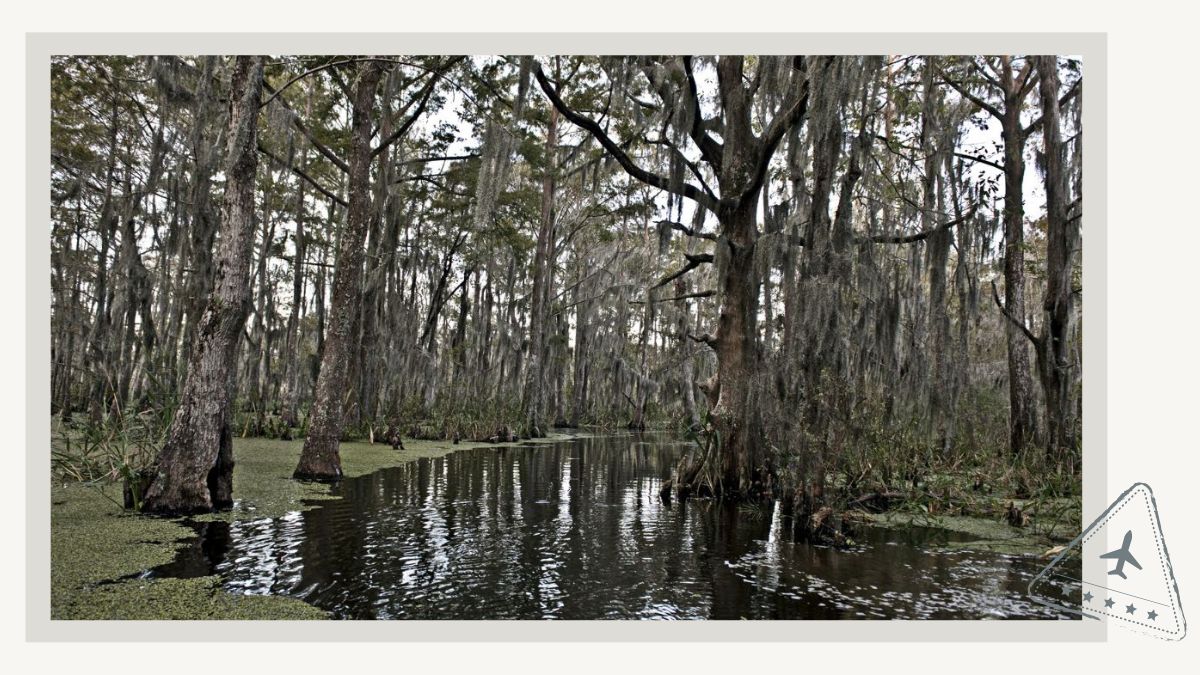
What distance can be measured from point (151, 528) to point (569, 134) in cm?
1597

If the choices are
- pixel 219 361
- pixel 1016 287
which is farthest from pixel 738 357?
pixel 219 361

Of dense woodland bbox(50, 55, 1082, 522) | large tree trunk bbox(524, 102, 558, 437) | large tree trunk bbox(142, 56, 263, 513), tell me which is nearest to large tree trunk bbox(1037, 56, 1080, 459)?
dense woodland bbox(50, 55, 1082, 522)

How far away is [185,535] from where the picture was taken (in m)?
4.17

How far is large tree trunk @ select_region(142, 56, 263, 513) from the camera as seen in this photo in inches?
188

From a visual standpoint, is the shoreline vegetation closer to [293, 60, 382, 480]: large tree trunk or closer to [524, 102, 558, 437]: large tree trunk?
[293, 60, 382, 480]: large tree trunk

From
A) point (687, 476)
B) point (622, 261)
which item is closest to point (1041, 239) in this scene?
point (687, 476)

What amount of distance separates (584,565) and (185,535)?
2764mm

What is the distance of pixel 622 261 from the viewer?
2008cm

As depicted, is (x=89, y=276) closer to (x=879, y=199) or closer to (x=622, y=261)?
(x=879, y=199)

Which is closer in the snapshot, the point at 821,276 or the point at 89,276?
the point at 821,276
